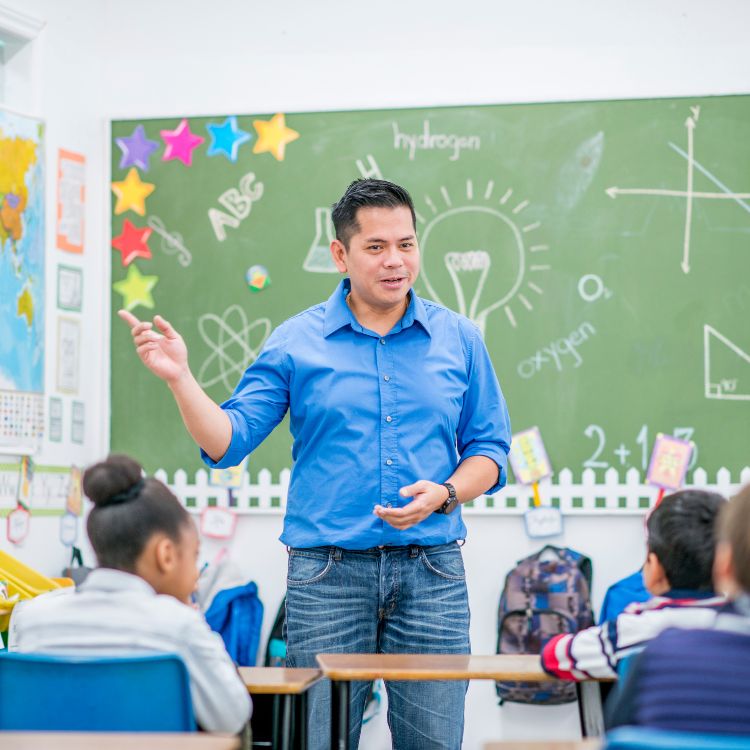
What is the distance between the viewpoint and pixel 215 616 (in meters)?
4.27

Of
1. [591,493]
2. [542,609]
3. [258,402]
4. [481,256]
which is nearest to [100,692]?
[258,402]

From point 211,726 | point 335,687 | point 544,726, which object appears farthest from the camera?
point 544,726

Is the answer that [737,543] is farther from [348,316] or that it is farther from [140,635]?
[348,316]

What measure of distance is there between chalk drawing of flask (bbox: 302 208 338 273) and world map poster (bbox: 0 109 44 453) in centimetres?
100

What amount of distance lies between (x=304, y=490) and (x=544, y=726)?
212cm

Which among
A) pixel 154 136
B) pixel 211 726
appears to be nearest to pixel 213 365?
pixel 154 136

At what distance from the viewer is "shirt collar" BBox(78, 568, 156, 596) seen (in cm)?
191

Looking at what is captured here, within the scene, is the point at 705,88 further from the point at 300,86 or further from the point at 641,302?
the point at 300,86

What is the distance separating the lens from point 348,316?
2.61 metres

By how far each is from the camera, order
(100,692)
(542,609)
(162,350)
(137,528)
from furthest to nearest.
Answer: (542,609) → (162,350) → (137,528) → (100,692)

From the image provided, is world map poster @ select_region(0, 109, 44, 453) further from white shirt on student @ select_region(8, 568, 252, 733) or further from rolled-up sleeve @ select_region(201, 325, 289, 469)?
white shirt on student @ select_region(8, 568, 252, 733)

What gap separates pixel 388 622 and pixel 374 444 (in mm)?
372

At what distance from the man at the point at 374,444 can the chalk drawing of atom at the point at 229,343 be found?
1.84 meters

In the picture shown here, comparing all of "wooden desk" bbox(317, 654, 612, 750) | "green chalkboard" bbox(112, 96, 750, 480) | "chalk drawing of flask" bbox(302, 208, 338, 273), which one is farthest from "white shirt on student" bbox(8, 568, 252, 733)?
"chalk drawing of flask" bbox(302, 208, 338, 273)
